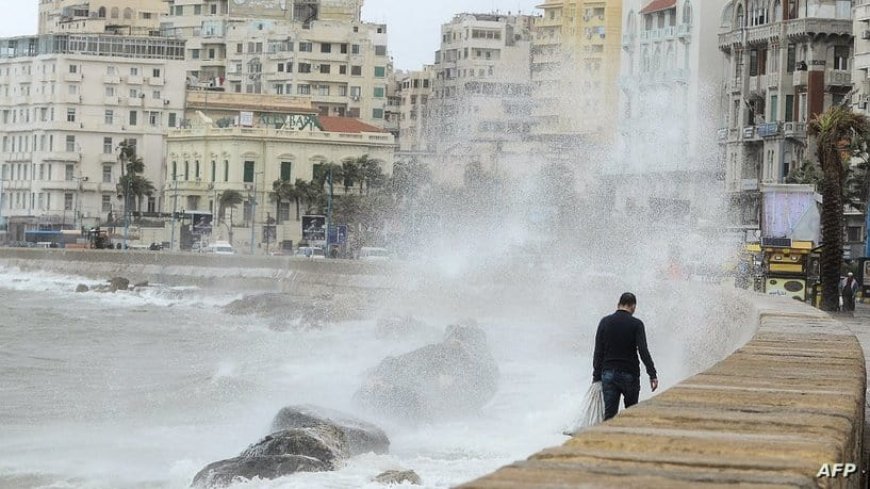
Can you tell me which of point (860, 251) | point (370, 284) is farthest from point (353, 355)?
point (860, 251)

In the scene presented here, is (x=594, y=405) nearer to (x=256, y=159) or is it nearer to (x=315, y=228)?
(x=315, y=228)

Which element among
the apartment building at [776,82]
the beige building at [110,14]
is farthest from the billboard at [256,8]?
the apartment building at [776,82]

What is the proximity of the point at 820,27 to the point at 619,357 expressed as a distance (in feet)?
206

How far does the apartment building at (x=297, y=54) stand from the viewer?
131 m

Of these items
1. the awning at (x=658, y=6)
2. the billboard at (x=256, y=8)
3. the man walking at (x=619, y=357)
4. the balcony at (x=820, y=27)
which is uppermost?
the billboard at (x=256, y=8)

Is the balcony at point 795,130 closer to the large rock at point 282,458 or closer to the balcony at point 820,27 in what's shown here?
the balcony at point 820,27

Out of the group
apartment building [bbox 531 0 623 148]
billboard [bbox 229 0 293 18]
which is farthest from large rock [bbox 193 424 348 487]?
billboard [bbox 229 0 293 18]

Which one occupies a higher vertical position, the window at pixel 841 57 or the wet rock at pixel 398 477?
the window at pixel 841 57

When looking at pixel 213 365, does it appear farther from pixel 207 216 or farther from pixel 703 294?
pixel 207 216

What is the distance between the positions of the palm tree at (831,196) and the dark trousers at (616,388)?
25.5 metres

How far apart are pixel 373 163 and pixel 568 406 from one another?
86996 mm

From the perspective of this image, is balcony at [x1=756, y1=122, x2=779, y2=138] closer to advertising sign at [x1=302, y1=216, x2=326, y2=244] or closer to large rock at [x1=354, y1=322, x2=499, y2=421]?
advertising sign at [x1=302, y1=216, x2=326, y2=244]

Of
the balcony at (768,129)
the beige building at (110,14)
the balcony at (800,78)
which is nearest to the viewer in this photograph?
the balcony at (800,78)

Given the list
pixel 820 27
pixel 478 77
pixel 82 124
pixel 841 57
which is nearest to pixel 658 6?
pixel 841 57
